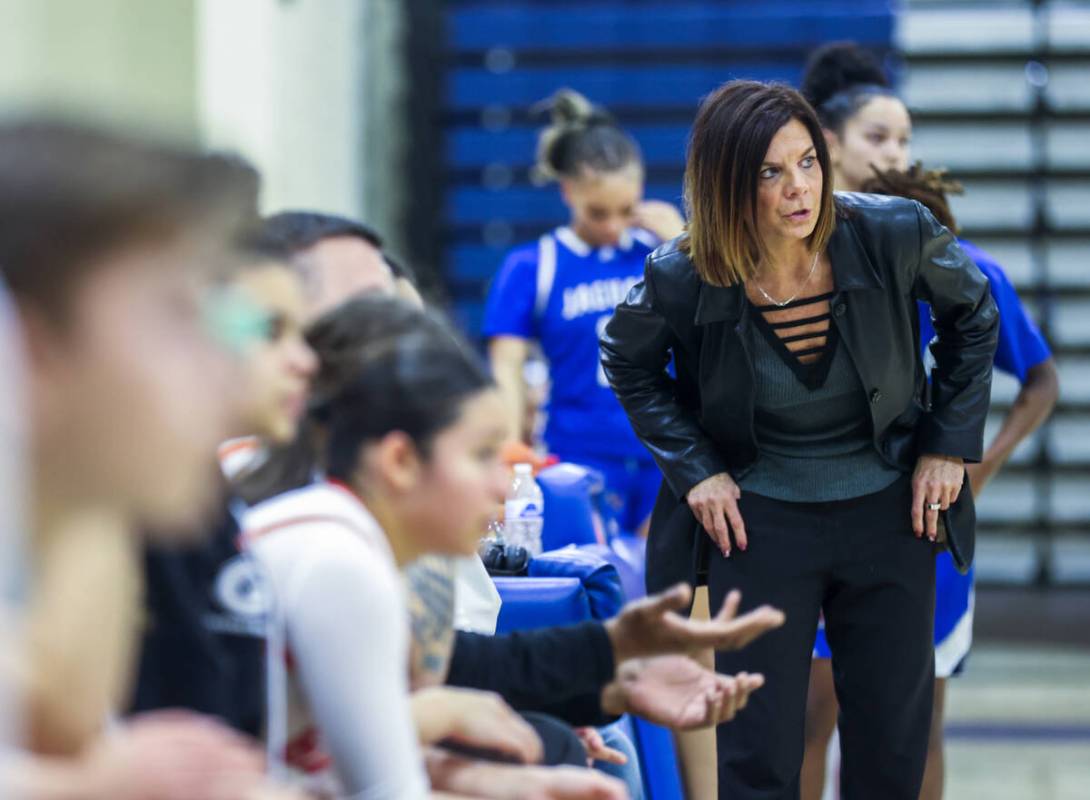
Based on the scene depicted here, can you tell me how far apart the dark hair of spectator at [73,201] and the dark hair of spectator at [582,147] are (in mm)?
3146

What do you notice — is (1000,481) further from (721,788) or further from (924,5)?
(721,788)

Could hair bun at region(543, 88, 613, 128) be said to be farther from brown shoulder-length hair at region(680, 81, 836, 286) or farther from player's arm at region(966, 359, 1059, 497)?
brown shoulder-length hair at region(680, 81, 836, 286)

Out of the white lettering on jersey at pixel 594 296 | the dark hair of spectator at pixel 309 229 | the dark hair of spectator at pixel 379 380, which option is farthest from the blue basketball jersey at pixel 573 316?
the dark hair of spectator at pixel 379 380

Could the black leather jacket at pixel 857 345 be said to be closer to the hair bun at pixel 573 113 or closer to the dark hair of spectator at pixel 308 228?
the dark hair of spectator at pixel 308 228

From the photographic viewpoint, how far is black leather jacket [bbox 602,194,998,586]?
2.44 m

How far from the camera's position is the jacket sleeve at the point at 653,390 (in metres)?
2.54

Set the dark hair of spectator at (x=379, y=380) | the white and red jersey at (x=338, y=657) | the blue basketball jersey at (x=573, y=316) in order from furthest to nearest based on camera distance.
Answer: the blue basketball jersey at (x=573, y=316)
the dark hair of spectator at (x=379, y=380)
the white and red jersey at (x=338, y=657)

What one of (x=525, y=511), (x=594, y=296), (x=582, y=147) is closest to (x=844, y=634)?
(x=525, y=511)

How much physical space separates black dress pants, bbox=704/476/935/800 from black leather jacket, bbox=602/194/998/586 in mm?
113

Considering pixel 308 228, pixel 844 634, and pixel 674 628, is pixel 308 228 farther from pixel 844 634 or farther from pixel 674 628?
pixel 844 634

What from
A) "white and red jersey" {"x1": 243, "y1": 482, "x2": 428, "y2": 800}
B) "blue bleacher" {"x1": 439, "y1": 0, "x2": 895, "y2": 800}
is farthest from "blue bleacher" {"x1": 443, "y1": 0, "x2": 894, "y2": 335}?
"white and red jersey" {"x1": 243, "y1": 482, "x2": 428, "y2": 800}

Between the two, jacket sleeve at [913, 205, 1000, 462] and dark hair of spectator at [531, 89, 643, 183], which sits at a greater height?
dark hair of spectator at [531, 89, 643, 183]

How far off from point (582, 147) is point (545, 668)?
2.49 m

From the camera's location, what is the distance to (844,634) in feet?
8.30
